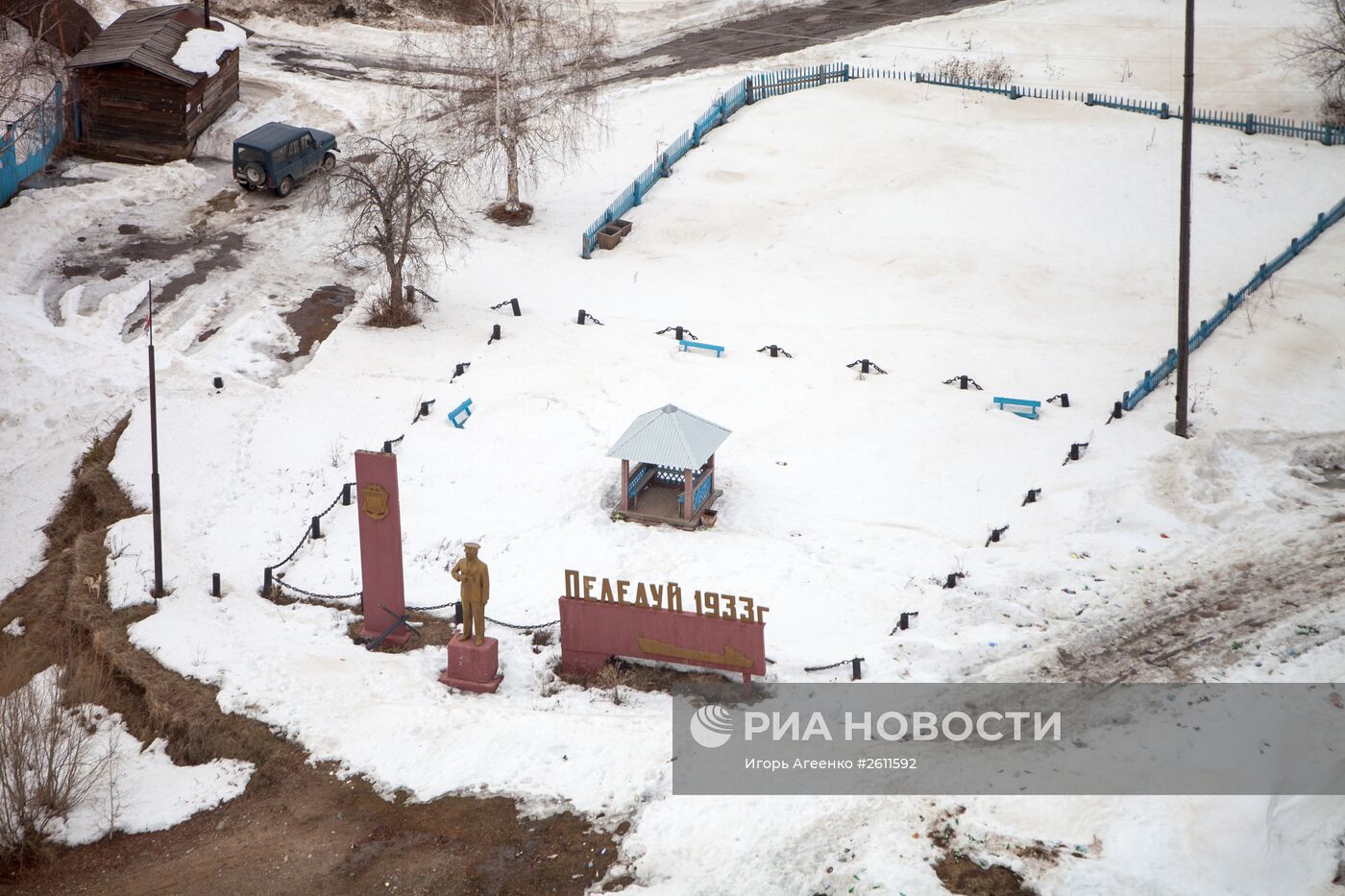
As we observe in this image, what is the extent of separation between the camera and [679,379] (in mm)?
25609

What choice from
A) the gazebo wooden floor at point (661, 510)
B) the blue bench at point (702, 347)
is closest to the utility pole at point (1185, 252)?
the gazebo wooden floor at point (661, 510)

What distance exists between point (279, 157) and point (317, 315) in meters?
7.60

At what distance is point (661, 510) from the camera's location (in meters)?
20.7

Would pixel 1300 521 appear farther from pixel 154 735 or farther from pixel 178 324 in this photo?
pixel 178 324

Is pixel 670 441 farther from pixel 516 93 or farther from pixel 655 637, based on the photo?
pixel 516 93

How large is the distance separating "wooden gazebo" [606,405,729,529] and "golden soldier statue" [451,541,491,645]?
469 centimetres

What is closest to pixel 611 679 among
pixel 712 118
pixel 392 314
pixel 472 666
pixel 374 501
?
pixel 472 666

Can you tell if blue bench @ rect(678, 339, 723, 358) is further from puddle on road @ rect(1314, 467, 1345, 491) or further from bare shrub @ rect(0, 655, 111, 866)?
bare shrub @ rect(0, 655, 111, 866)

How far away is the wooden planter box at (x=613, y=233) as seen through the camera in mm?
32469

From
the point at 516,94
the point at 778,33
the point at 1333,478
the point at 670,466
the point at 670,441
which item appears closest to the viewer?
the point at 670,441

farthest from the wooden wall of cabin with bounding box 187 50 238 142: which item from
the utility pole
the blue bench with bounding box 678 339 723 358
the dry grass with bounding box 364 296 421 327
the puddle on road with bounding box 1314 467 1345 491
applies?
the puddle on road with bounding box 1314 467 1345 491

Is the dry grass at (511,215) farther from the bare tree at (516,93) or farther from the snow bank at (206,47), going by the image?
the snow bank at (206,47)

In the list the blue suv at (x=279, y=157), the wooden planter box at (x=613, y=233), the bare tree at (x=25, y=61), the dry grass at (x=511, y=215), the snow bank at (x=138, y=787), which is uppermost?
the bare tree at (x=25, y=61)

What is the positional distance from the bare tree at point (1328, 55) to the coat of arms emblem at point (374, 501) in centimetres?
3155
